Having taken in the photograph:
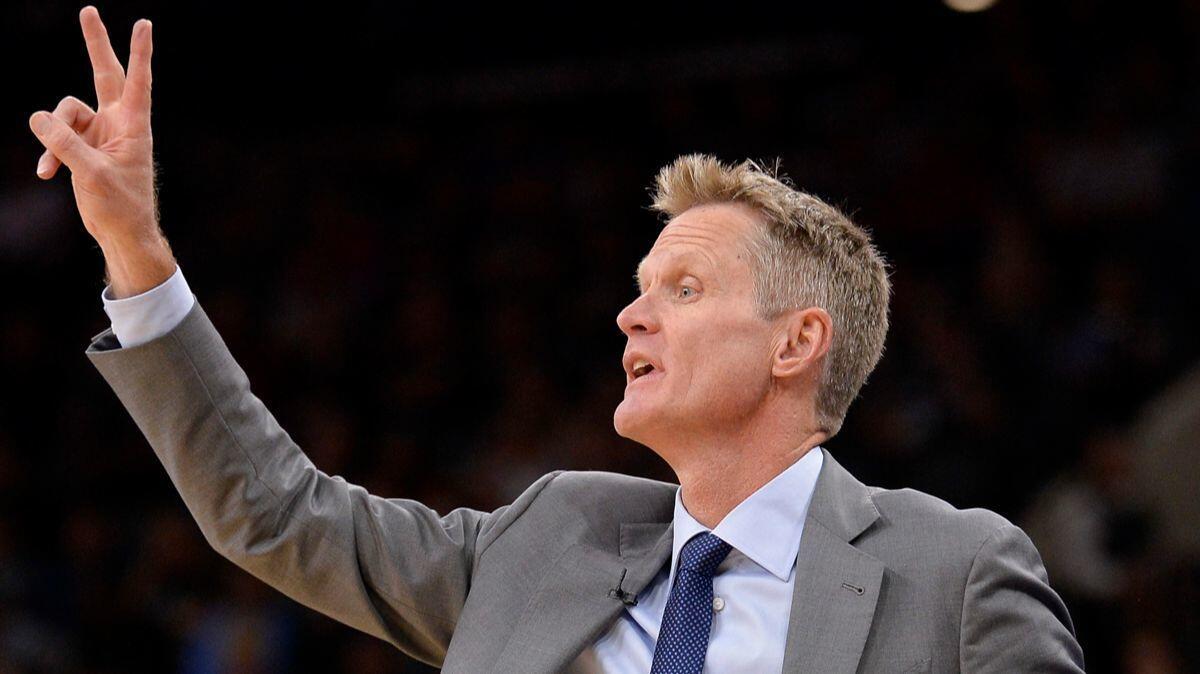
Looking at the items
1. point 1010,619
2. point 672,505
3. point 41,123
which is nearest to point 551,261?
point 672,505

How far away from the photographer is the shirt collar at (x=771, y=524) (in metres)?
2.38

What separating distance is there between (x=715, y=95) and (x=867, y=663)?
4771mm

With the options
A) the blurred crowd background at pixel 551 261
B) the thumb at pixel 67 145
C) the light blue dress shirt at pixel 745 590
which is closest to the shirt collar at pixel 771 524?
the light blue dress shirt at pixel 745 590

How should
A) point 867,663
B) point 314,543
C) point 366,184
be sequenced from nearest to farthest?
1. point 867,663
2. point 314,543
3. point 366,184

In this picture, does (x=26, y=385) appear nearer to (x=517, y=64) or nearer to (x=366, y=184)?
(x=366, y=184)

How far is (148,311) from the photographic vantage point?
7.21ft

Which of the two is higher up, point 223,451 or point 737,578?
point 223,451

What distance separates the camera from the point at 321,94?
22.9 ft

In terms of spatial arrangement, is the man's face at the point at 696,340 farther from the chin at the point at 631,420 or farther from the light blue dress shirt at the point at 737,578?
the light blue dress shirt at the point at 737,578

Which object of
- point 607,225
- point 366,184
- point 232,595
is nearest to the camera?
point 232,595

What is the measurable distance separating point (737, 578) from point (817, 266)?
1.85 feet

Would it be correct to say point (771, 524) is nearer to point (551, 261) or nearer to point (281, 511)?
point (281, 511)

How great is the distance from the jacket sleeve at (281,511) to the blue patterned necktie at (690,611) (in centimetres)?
32

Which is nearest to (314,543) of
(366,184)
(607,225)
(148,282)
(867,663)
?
(148,282)
